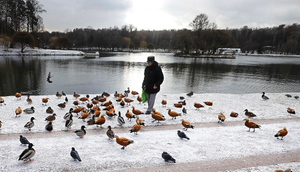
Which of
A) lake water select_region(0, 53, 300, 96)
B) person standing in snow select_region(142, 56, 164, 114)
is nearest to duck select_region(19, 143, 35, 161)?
person standing in snow select_region(142, 56, 164, 114)

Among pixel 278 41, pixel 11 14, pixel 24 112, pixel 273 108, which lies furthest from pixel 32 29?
pixel 278 41

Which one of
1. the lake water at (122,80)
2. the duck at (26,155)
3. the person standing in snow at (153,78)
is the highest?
the person standing in snow at (153,78)

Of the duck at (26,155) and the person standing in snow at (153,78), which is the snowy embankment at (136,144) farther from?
the person standing in snow at (153,78)

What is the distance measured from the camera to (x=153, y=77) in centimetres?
781

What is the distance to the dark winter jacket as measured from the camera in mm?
7742

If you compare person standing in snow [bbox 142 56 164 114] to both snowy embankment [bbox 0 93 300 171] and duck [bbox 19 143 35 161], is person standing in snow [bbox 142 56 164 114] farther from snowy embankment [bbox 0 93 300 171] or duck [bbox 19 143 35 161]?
duck [bbox 19 143 35 161]

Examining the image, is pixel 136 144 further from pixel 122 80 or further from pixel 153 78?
pixel 122 80

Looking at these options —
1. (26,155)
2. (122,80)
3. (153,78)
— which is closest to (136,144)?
(26,155)

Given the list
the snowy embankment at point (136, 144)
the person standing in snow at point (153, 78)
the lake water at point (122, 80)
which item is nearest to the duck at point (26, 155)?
the snowy embankment at point (136, 144)

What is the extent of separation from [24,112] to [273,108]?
39.3 feet

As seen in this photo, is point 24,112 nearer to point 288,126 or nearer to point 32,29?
point 288,126

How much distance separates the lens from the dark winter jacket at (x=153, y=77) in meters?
7.74

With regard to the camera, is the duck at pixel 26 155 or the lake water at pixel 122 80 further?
the lake water at pixel 122 80

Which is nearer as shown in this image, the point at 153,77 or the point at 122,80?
the point at 153,77
